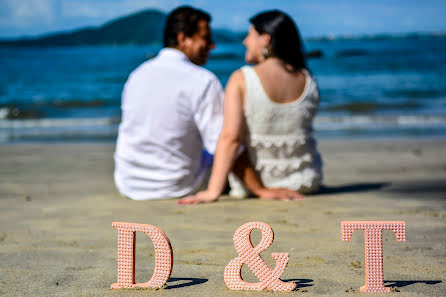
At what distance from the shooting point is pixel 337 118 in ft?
39.7

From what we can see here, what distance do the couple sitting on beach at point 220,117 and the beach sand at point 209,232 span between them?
0.67 feet

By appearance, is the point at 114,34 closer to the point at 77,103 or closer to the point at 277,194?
the point at 77,103

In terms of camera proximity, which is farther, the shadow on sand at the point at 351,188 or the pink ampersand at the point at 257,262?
the shadow on sand at the point at 351,188

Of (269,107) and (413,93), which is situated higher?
(269,107)

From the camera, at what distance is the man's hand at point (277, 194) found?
4.12m

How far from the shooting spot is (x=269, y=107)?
13.0 ft

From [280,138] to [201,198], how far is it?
706 millimetres

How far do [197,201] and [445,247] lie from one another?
5.63ft

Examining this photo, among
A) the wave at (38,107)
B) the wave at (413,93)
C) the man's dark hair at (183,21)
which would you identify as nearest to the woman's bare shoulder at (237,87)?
the man's dark hair at (183,21)

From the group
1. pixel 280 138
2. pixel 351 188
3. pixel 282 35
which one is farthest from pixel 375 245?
pixel 351 188

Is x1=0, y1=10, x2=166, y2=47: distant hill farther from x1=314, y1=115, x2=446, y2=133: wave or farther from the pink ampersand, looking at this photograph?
the pink ampersand

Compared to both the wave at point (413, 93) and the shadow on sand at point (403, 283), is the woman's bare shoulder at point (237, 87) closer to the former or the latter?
the shadow on sand at point (403, 283)

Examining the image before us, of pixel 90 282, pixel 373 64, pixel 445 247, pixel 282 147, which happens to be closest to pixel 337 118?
pixel 282 147

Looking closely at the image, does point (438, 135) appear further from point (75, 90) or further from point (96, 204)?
point (75, 90)
